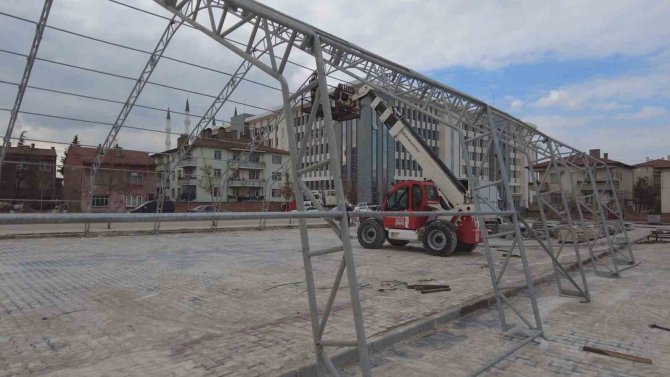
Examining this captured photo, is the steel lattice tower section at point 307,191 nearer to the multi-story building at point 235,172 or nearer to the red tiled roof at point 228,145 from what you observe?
the red tiled roof at point 228,145

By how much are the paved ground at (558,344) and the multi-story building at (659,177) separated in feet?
203

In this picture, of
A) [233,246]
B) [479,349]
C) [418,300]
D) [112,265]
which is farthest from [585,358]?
[233,246]

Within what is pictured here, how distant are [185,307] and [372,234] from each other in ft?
32.4

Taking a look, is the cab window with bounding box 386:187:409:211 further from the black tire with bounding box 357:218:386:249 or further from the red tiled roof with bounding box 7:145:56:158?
the red tiled roof with bounding box 7:145:56:158

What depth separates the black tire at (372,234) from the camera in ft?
52.0

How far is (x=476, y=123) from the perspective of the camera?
24.2 feet

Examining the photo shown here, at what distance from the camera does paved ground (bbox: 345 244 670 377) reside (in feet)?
15.6

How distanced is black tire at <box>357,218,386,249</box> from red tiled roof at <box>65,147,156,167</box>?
23.8 metres

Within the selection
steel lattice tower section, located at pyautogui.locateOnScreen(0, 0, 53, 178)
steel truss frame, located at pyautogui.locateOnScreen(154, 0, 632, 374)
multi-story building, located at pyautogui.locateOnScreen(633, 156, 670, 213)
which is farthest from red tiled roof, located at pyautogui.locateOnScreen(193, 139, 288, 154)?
multi-story building, located at pyautogui.locateOnScreen(633, 156, 670, 213)

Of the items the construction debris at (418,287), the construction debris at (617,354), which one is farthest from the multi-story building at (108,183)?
the construction debris at (617,354)

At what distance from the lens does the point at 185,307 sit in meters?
6.90

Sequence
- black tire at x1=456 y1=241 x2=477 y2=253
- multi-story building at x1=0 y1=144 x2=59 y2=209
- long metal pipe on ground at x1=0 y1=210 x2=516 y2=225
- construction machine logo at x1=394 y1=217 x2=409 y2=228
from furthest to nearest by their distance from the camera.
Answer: multi-story building at x1=0 y1=144 x2=59 y2=209
construction machine logo at x1=394 y1=217 x2=409 y2=228
black tire at x1=456 y1=241 x2=477 y2=253
long metal pipe on ground at x1=0 y1=210 x2=516 y2=225

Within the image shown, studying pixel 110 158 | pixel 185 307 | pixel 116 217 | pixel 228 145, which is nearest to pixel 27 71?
pixel 185 307

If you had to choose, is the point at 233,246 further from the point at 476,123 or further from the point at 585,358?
the point at 585,358
